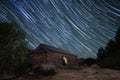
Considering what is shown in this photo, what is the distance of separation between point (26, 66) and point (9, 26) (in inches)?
307

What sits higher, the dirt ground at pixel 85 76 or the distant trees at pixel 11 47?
the distant trees at pixel 11 47

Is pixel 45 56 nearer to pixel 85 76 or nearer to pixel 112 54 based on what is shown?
pixel 112 54

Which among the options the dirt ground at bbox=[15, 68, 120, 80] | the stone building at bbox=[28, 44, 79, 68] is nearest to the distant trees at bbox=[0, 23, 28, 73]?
the dirt ground at bbox=[15, 68, 120, 80]

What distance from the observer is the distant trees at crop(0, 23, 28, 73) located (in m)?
25.9

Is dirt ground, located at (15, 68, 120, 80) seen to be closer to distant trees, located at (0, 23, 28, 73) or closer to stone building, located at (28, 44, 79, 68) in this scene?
distant trees, located at (0, 23, 28, 73)

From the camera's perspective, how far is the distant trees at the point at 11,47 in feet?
85.1

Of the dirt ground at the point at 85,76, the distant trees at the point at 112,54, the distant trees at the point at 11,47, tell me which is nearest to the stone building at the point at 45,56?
the distant trees at the point at 112,54

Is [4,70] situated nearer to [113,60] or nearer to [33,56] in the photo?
[33,56]

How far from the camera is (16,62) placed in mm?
27375

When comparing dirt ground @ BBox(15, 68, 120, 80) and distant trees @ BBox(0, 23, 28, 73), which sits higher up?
distant trees @ BBox(0, 23, 28, 73)

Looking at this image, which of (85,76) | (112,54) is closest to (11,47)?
(85,76)

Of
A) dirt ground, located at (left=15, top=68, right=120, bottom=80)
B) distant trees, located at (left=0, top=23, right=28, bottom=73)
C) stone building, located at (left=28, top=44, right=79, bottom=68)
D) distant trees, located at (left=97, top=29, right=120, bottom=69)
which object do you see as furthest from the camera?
stone building, located at (left=28, top=44, right=79, bottom=68)

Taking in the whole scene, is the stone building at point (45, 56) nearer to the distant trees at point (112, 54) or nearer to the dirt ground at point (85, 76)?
the distant trees at point (112, 54)

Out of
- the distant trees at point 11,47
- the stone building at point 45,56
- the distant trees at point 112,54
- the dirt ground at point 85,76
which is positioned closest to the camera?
the dirt ground at point 85,76
